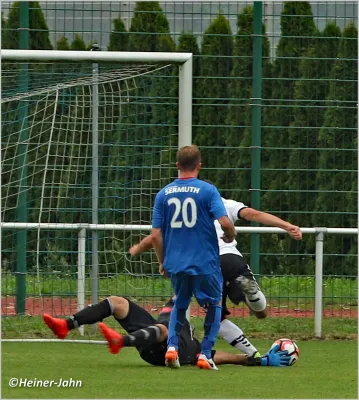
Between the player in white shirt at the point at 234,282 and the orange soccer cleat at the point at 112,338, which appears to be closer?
the orange soccer cleat at the point at 112,338

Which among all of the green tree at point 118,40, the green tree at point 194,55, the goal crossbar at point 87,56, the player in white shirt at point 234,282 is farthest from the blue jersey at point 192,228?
the green tree at point 118,40

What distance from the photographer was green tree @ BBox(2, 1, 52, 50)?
36.8 feet

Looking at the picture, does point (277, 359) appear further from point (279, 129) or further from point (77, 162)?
point (279, 129)

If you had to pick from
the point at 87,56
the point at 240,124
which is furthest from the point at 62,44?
the point at 87,56

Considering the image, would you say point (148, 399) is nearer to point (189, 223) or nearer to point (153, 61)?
point (189, 223)

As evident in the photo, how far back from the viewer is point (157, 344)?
8391 millimetres

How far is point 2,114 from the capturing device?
34.2ft

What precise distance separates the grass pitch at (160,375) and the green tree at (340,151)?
6.41 ft

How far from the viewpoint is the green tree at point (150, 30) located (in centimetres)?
1156

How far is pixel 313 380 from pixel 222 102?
4120 millimetres

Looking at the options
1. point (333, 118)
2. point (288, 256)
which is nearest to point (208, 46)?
point (333, 118)

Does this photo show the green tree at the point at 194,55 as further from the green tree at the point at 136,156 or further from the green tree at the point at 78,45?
the green tree at the point at 78,45

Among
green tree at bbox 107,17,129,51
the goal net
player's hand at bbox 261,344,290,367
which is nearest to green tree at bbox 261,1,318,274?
the goal net

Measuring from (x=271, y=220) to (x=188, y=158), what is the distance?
700 mm
